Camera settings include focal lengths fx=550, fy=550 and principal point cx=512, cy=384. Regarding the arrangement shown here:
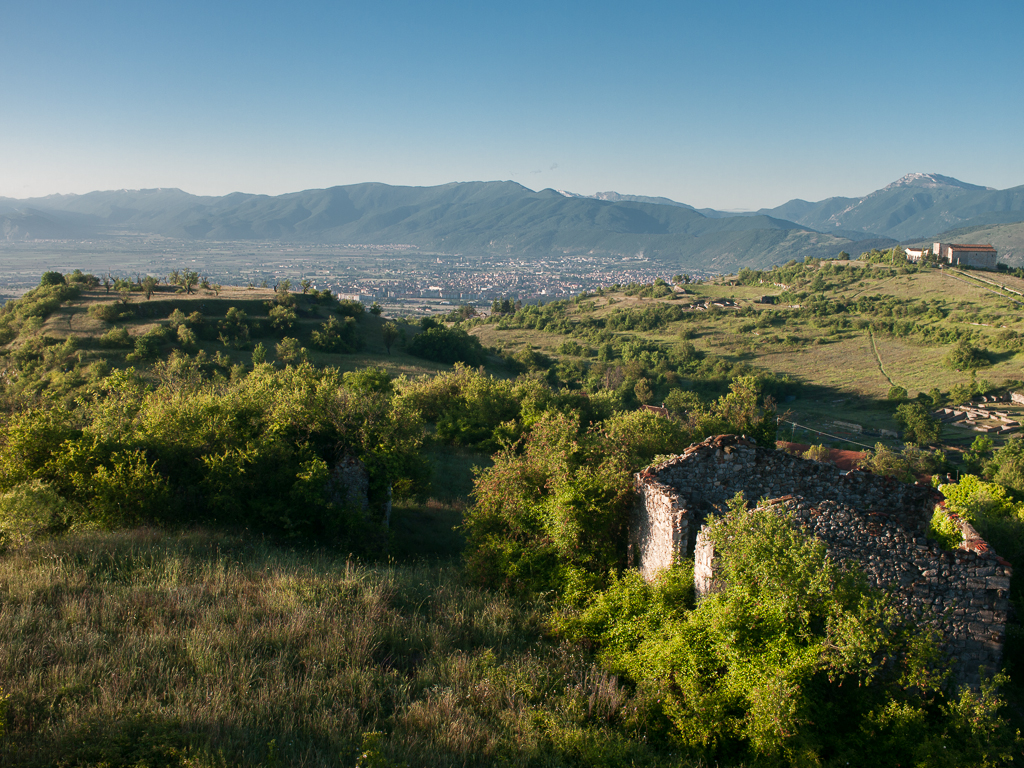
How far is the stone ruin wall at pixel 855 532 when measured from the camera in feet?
24.9

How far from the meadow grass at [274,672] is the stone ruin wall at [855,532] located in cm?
282

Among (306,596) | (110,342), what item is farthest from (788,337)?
(306,596)

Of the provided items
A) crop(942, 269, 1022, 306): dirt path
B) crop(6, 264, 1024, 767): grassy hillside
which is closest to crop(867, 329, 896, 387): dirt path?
crop(942, 269, 1022, 306): dirt path

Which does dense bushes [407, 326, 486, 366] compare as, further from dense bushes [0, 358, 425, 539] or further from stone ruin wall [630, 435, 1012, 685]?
stone ruin wall [630, 435, 1012, 685]

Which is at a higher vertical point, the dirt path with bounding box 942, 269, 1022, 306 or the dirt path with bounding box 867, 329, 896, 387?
the dirt path with bounding box 942, 269, 1022, 306

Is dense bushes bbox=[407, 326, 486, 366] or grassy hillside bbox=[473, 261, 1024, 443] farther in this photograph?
grassy hillside bbox=[473, 261, 1024, 443]

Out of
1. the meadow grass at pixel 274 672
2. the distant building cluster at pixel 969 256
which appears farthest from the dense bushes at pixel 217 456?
the distant building cluster at pixel 969 256

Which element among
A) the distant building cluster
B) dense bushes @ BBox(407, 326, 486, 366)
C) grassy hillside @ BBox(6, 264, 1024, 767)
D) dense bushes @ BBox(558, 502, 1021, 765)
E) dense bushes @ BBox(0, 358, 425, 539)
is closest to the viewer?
grassy hillside @ BBox(6, 264, 1024, 767)

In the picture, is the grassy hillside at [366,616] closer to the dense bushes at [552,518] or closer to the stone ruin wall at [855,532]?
the dense bushes at [552,518]

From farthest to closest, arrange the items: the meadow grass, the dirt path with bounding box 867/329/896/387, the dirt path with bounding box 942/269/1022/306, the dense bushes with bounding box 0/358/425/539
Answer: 1. the dirt path with bounding box 942/269/1022/306
2. the dirt path with bounding box 867/329/896/387
3. the dense bushes with bounding box 0/358/425/539
4. the meadow grass

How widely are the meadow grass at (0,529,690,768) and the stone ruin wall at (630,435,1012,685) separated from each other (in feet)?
9.24

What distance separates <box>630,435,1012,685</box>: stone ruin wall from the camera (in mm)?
Answer: 7582

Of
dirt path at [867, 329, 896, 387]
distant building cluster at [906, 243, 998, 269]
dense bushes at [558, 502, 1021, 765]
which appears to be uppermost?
distant building cluster at [906, 243, 998, 269]

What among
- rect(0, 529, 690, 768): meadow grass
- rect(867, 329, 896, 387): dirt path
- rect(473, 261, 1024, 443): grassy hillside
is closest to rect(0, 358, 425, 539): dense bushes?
rect(0, 529, 690, 768): meadow grass
